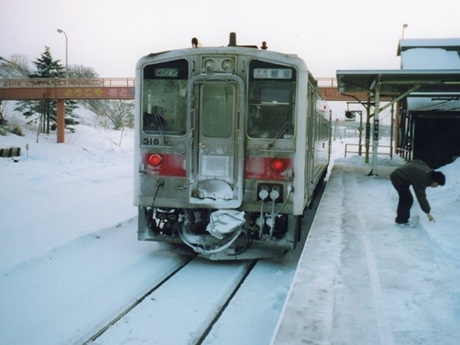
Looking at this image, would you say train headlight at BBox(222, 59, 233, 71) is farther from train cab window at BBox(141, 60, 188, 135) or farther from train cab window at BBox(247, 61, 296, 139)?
train cab window at BBox(141, 60, 188, 135)

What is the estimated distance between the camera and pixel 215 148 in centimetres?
648

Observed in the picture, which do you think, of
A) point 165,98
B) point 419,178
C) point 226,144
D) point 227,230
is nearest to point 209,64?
point 165,98

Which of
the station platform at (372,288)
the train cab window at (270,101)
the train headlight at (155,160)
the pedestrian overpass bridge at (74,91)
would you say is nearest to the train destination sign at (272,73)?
the train cab window at (270,101)

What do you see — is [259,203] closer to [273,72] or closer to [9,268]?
[273,72]

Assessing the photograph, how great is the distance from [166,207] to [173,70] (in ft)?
6.61

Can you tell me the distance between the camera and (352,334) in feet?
12.5

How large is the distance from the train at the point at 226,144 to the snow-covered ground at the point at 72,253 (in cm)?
83

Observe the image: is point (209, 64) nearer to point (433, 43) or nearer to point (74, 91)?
point (433, 43)

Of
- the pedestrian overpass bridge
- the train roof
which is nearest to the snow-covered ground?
the train roof

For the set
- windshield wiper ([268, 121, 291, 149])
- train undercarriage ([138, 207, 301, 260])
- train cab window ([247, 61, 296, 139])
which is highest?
train cab window ([247, 61, 296, 139])

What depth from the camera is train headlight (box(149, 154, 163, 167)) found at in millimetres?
6613

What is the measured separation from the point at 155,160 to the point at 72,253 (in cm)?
205

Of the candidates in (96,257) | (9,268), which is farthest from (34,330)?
(96,257)

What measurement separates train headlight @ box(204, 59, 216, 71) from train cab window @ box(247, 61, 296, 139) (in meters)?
0.55
